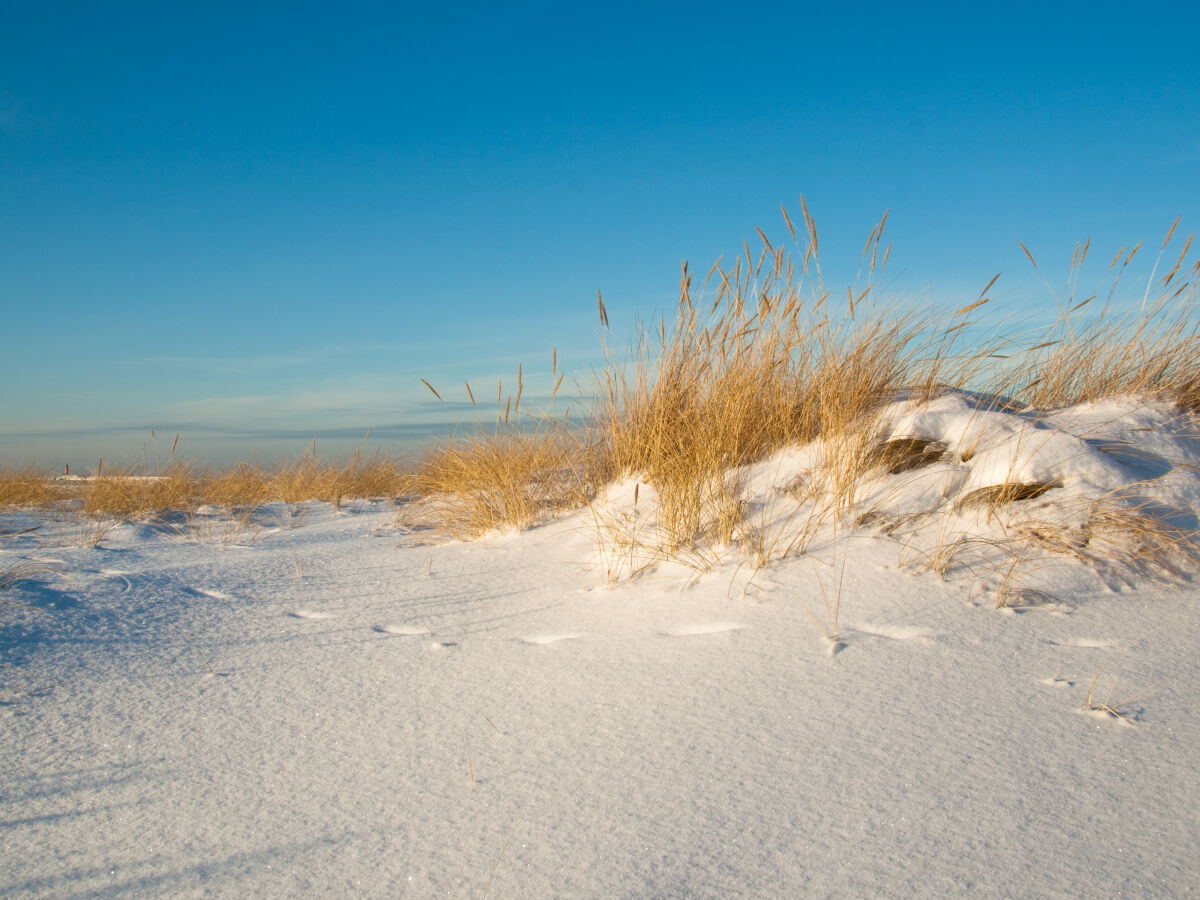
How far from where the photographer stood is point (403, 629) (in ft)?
6.89

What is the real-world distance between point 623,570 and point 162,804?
1480mm

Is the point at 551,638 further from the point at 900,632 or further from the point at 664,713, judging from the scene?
the point at 900,632

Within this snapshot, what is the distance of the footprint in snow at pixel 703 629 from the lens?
6.09 feet

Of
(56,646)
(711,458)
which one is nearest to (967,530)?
(711,458)

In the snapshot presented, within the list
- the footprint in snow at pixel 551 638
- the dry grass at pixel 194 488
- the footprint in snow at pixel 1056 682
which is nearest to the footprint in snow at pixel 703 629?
the footprint in snow at pixel 551 638

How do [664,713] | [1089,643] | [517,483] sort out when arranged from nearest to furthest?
[664,713]
[1089,643]
[517,483]

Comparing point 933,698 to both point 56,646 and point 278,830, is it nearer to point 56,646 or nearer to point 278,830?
point 278,830

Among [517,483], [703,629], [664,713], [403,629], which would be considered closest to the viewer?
[664,713]

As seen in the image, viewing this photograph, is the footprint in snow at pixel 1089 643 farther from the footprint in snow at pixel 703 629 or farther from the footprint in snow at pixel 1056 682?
the footprint in snow at pixel 703 629

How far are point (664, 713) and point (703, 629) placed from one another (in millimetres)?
449

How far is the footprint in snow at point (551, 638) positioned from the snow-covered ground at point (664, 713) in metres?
0.04

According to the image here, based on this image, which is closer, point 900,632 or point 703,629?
point 900,632

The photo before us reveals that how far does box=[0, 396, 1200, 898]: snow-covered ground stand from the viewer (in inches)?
40.8

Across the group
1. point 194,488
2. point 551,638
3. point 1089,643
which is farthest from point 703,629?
point 194,488
